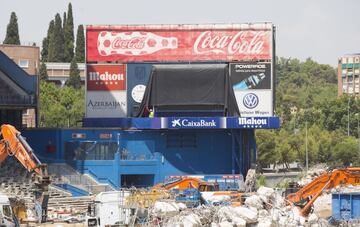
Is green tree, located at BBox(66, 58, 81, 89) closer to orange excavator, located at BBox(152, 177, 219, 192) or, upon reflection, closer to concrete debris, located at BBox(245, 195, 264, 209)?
orange excavator, located at BBox(152, 177, 219, 192)

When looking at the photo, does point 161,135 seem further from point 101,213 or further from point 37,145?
point 101,213

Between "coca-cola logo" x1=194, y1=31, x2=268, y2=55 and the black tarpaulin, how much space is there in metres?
2.51

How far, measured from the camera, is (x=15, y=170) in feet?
237

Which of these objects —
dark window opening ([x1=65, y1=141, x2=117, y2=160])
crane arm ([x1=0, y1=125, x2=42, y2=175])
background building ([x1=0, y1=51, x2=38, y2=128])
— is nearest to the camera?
crane arm ([x1=0, y1=125, x2=42, y2=175])

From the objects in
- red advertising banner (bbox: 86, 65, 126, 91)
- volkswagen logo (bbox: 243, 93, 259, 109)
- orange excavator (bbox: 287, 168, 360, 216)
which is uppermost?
red advertising banner (bbox: 86, 65, 126, 91)

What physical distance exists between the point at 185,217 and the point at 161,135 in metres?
34.7

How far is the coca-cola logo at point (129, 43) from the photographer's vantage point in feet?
275

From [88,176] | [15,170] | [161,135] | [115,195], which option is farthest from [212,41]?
[115,195]

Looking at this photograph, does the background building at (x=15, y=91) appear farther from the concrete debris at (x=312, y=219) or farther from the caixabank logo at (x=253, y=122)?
the concrete debris at (x=312, y=219)

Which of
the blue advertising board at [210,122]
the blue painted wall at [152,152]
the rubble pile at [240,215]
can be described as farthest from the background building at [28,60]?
the rubble pile at [240,215]

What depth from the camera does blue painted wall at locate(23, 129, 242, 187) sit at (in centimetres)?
8044

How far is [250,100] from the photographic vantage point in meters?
82.7

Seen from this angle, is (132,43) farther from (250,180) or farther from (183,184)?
(183,184)

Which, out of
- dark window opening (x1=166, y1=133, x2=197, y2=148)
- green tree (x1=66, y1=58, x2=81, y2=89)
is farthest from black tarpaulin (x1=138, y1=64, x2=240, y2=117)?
green tree (x1=66, y1=58, x2=81, y2=89)
